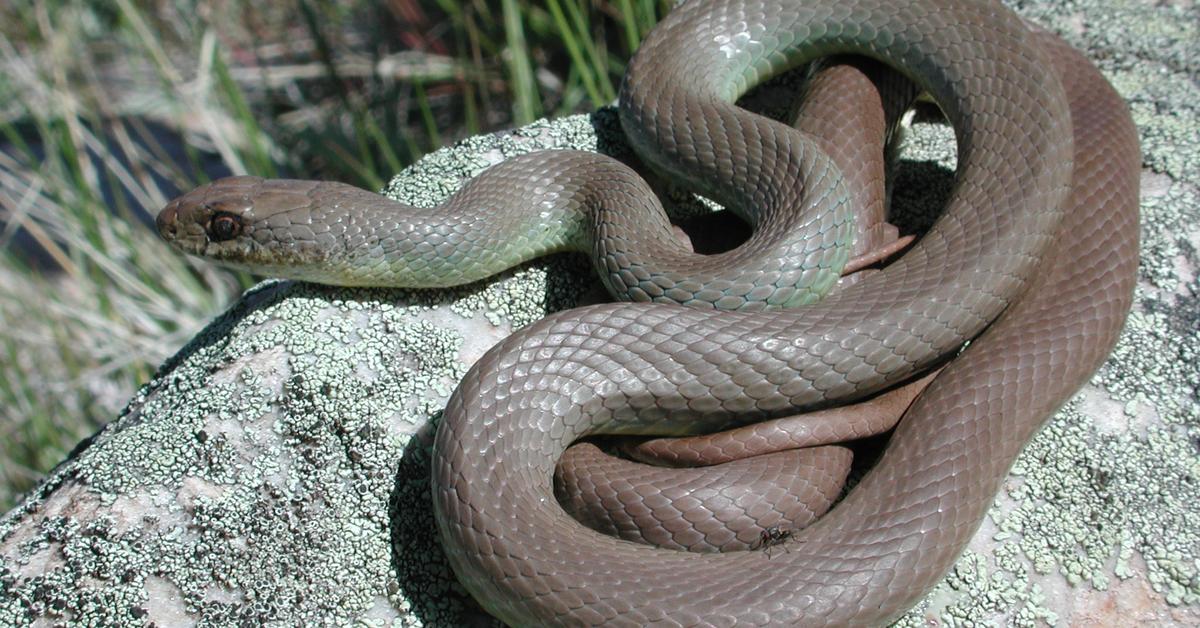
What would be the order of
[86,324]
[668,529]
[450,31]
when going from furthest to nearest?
[450,31]
[86,324]
[668,529]

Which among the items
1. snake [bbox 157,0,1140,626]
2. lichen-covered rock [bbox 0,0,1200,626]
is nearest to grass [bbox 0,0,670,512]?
snake [bbox 157,0,1140,626]

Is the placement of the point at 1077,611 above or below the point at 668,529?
below

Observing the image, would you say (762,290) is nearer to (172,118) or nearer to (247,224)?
(247,224)

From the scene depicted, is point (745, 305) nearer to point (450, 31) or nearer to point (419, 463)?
point (419, 463)

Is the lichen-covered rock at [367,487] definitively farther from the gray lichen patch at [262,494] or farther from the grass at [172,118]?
the grass at [172,118]

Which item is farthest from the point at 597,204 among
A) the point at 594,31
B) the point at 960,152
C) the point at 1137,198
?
the point at 594,31

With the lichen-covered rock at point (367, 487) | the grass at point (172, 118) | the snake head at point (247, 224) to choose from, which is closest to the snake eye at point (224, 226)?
the snake head at point (247, 224)

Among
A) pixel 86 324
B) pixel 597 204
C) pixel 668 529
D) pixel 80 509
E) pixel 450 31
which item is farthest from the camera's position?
pixel 450 31
